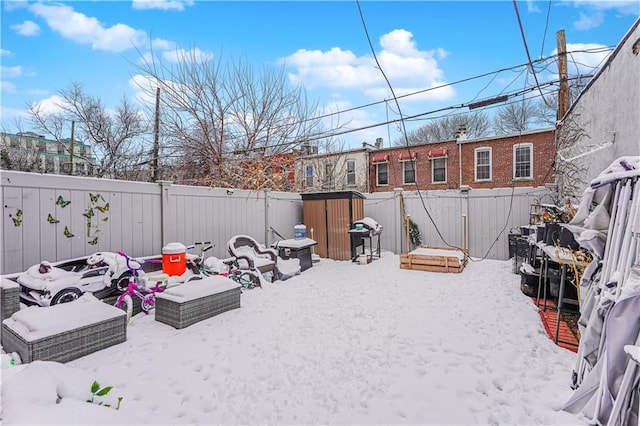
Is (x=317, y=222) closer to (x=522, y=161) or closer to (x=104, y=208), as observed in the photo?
(x=104, y=208)

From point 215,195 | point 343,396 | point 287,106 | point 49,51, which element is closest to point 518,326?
point 343,396

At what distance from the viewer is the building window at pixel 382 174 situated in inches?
581

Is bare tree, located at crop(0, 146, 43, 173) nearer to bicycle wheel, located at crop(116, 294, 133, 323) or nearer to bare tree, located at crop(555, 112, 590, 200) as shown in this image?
bicycle wheel, located at crop(116, 294, 133, 323)

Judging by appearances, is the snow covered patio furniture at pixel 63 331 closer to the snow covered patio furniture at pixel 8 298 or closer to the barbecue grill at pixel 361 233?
the snow covered patio furniture at pixel 8 298

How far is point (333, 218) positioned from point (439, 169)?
8502mm

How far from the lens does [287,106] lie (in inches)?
366

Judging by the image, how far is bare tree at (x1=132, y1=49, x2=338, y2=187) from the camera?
26.5ft

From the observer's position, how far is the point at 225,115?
873 cm

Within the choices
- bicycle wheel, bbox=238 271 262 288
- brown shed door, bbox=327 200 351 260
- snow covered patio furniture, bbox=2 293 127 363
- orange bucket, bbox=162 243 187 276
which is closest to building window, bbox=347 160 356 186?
brown shed door, bbox=327 200 351 260

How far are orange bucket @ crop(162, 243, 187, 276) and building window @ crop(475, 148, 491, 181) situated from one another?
41.1 ft

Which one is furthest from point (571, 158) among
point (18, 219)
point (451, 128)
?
point (451, 128)

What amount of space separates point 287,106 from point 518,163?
9.60m

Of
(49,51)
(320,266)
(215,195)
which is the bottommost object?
(320,266)

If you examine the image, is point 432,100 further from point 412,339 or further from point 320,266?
point 412,339
